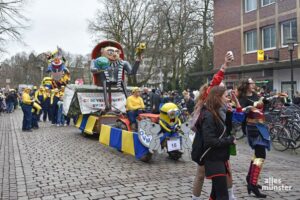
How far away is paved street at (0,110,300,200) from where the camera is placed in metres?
5.81

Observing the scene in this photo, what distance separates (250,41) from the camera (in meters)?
26.2

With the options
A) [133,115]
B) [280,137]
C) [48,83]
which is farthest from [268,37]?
[133,115]

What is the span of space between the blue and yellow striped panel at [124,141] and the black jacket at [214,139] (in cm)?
395

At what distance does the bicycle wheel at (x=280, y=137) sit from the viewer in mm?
9852

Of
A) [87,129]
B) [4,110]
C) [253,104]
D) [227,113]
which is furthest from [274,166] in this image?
[4,110]

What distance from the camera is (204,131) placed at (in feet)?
13.6

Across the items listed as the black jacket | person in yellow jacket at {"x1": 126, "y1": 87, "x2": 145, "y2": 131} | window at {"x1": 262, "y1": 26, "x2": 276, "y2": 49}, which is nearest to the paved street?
person in yellow jacket at {"x1": 126, "y1": 87, "x2": 145, "y2": 131}

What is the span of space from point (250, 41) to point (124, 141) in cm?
1990

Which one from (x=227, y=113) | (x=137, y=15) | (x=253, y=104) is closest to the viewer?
(x=227, y=113)

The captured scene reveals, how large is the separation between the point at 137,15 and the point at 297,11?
20.9 m

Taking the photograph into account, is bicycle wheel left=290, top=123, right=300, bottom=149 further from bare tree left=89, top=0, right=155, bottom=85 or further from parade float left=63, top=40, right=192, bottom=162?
bare tree left=89, top=0, right=155, bottom=85

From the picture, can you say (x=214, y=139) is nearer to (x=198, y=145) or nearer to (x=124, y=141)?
(x=198, y=145)

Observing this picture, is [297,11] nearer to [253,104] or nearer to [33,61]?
[253,104]

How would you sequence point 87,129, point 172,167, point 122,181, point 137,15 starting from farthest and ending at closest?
point 137,15 → point 87,129 → point 172,167 → point 122,181
